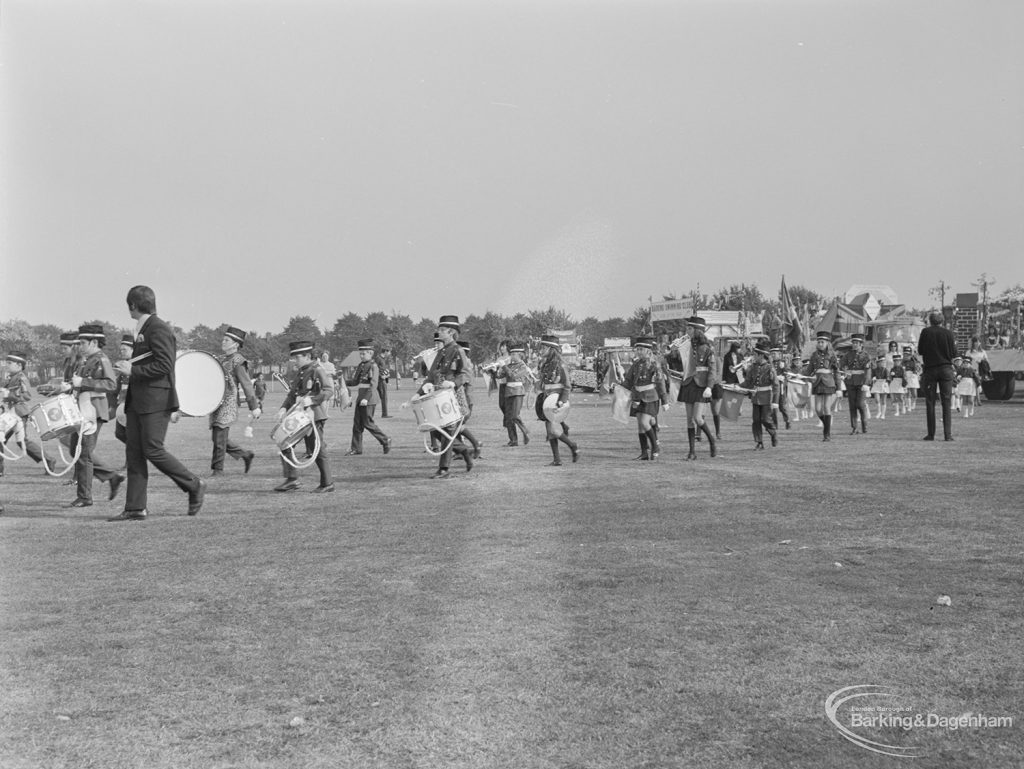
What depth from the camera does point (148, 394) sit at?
9.29m

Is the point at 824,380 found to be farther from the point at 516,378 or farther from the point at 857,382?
the point at 516,378

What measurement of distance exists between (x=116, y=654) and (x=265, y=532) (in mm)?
3798

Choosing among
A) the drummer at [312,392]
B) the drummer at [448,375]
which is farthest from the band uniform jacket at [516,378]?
the drummer at [312,392]

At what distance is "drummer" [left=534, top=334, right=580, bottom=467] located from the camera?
46.9 feet

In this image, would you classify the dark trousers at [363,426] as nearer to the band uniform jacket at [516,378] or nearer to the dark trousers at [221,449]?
the band uniform jacket at [516,378]

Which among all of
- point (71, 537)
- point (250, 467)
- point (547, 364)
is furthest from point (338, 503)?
point (547, 364)

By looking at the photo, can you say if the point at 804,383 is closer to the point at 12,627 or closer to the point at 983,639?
the point at 983,639

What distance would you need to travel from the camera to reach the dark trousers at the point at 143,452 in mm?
9258

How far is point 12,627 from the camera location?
5.55 m

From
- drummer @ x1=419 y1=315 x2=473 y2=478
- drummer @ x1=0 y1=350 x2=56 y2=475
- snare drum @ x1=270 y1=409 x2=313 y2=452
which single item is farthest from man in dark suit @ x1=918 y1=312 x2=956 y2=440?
drummer @ x1=0 y1=350 x2=56 y2=475

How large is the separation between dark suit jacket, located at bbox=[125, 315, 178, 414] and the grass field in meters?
1.13

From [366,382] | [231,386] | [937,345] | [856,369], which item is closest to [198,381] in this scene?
[231,386]

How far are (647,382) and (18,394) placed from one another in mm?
9043

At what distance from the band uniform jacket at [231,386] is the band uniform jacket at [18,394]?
101 inches
